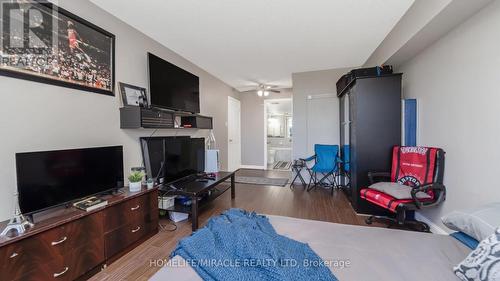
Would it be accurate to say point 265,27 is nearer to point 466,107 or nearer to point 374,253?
point 466,107

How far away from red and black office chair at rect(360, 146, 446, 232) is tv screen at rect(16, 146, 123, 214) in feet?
9.66

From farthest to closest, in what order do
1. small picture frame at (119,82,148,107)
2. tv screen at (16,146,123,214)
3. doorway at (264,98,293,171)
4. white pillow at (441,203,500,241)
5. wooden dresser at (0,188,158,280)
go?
1. doorway at (264,98,293,171)
2. small picture frame at (119,82,148,107)
3. tv screen at (16,146,123,214)
4. wooden dresser at (0,188,158,280)
5. white pillow at (441,203,500,241)

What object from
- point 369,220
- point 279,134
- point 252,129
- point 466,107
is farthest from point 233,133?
point 466,107

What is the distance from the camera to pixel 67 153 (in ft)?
5.49

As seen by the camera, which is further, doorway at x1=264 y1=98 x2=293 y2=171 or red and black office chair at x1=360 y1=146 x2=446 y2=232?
doorway at x1=264 y1=98 x2=293 y2=171

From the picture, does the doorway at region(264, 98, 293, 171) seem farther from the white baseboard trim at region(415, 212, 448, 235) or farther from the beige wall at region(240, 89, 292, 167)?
the white baseboard trim at region(415, 212, 448, 235)

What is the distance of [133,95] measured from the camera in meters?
2.46

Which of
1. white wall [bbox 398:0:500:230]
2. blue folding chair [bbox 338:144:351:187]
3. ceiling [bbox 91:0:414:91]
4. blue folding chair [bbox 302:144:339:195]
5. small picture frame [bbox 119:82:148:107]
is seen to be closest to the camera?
white wall [bbox 398:0:500:230]

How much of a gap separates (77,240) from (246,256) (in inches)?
57.9

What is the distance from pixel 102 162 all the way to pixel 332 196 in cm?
350

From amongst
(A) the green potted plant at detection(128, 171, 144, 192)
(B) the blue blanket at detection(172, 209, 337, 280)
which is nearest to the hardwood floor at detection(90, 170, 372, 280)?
(A) the green potted plant at detection(128, 171, 144, 192)

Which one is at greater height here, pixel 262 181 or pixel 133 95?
pixel 133 95

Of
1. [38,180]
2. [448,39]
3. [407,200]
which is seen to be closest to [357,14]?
[448,39]

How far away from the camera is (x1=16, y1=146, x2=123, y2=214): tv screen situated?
1427mm
